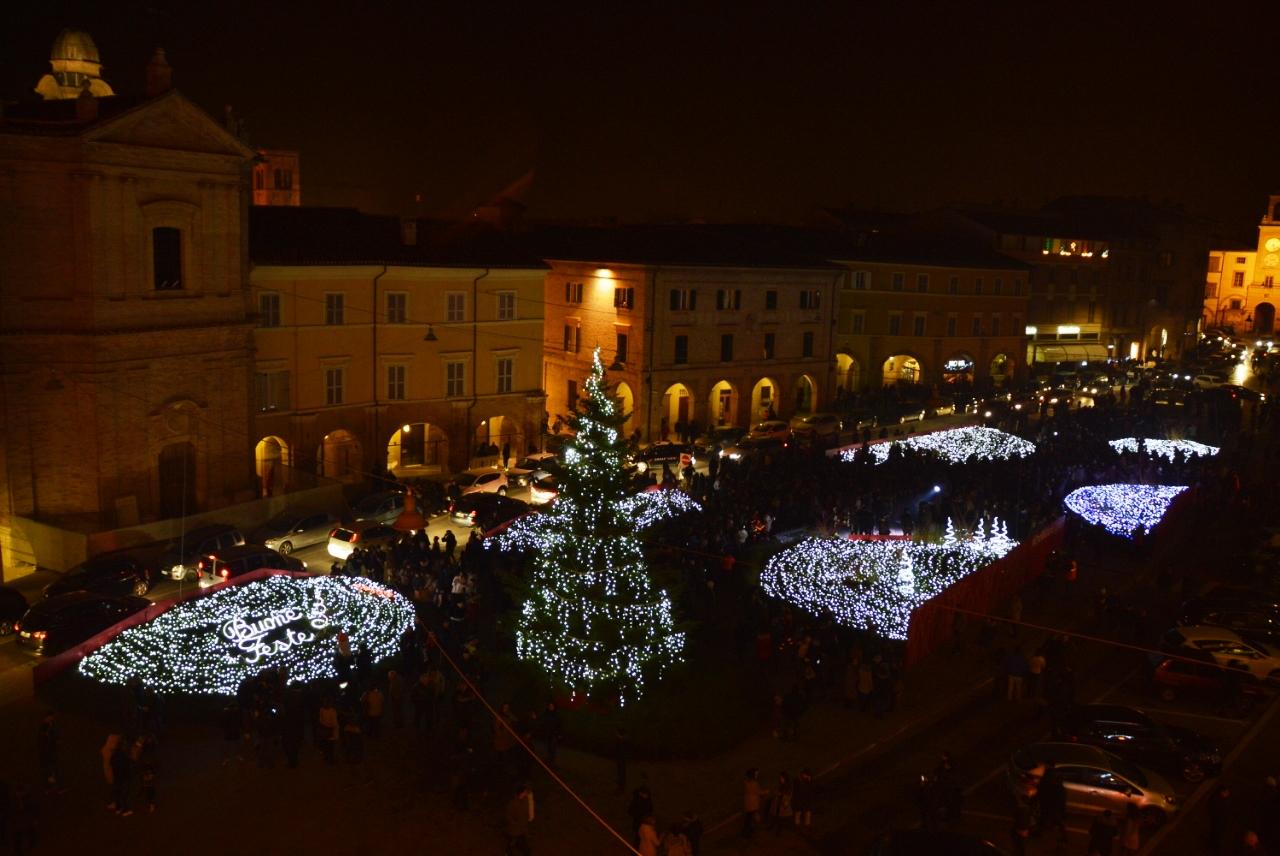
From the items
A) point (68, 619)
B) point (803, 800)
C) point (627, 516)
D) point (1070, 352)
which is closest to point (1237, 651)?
point (803, 800)

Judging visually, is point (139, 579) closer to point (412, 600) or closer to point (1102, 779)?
point (412, 600)

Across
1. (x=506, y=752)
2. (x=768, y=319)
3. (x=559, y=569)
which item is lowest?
(x=506, y=752)

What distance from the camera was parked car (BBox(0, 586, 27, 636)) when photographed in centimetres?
2325

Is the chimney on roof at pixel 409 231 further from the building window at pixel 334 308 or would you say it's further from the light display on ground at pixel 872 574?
the light display on ground at pixel 872 574

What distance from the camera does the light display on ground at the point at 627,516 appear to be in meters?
20.5

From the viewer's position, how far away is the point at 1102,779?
17.1 m

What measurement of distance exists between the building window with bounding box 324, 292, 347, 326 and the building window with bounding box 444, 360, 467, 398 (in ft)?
15.1

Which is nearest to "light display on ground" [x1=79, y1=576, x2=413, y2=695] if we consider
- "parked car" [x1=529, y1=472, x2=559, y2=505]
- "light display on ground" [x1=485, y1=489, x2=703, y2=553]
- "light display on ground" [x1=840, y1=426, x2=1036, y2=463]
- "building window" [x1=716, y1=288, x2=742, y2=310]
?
"light display on ground" [x1=485, y1=489, x2=703, y2=553]

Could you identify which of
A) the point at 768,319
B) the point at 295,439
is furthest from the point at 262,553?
the point at 768,319

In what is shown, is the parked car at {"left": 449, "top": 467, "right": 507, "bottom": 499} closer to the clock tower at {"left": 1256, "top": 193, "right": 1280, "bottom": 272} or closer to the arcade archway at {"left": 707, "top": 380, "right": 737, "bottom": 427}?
the arcade archway at {"left": 707, "top": 380, "right": 737, "bottom": 427}

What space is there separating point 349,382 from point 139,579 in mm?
13331

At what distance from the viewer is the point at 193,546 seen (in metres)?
27.8

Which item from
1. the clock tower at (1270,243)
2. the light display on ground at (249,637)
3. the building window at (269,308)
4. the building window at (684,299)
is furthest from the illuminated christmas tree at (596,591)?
the clock tower at (1270,243)

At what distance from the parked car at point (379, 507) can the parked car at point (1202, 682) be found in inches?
788
